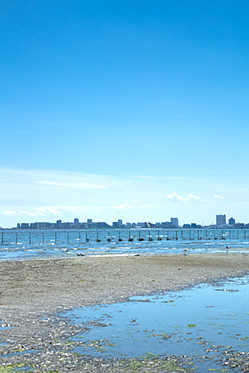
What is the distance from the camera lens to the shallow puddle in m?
9.38

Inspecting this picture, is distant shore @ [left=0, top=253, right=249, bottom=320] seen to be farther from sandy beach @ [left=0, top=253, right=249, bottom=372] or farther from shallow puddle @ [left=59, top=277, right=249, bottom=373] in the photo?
shallow puddle @ [left=59, top=277, right=249, bottom=373]

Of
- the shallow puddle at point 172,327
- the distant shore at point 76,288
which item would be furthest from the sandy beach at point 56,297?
the shallow puddle at point 172,327

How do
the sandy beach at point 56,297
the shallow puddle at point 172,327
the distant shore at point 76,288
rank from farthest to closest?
the distant shore at point 76,288 < the sandy beach at point 56,297 < the shallow puddle at point 172,327

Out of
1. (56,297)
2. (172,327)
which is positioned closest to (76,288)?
(56,297)

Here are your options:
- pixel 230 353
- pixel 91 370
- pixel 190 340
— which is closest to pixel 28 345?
pixel 91 370

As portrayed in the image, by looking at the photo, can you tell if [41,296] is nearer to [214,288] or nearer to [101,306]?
[101,306]

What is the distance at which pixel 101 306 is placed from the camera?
1523 centimetres

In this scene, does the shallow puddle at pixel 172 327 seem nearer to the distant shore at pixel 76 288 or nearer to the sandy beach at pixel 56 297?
the sandy beach at pixel 56 297

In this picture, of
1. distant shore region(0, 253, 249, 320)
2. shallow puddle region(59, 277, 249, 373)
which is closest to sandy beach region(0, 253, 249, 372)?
distant shore region(0, 253, 249, 320)

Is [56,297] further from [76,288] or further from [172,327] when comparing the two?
[172,327]

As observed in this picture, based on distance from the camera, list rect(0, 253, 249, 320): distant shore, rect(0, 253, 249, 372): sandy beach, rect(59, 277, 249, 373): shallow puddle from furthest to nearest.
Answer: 1. rect(0, 253, 249, 320): distant shore
2. rect(0, 253, 249, 372): sandy beach
3. rect(59, 277, 249, 373): shallow puddle

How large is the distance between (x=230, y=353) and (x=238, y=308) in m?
5.54

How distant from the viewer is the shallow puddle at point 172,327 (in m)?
9.38

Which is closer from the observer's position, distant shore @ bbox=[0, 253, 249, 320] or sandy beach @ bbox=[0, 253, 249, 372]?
sandy beach @ bbox=[0, 253, 249, 372]
